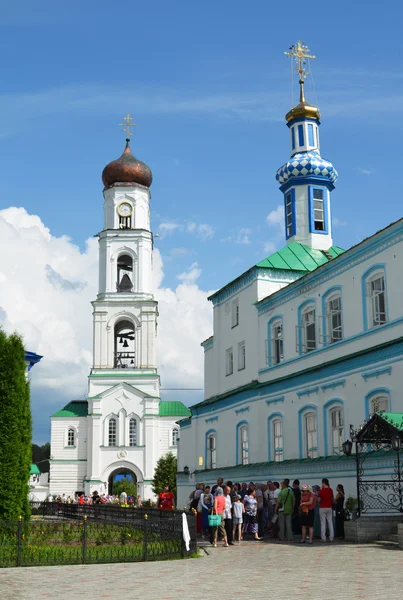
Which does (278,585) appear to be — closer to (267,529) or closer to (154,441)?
(267,529)

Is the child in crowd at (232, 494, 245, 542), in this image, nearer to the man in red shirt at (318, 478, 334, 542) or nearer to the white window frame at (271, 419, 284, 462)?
the man in red shirt at (318, 478, 334, 542)

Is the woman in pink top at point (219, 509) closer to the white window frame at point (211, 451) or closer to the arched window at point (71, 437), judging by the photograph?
the white window frame at point (211, 451)

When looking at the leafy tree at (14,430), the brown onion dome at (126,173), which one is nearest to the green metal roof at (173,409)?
the brown onion dome at (126,173)

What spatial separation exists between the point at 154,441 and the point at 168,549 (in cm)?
4405

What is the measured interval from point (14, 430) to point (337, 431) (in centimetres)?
1002

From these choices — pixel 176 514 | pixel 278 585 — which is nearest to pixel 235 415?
pixel 176 514

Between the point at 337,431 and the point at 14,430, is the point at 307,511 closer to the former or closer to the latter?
the point at 337,431

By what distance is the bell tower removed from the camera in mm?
59188

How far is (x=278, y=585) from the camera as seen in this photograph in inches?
449

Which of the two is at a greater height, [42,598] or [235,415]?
[235,415]

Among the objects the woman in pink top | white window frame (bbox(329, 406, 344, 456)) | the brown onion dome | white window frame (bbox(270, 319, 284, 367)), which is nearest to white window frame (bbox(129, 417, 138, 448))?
the brown onion dome

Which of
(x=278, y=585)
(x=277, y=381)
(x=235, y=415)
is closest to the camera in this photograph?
(x=278, y=585)

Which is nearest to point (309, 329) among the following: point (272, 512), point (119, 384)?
point (272, 512)

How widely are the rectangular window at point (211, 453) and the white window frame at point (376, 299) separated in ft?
40.6
